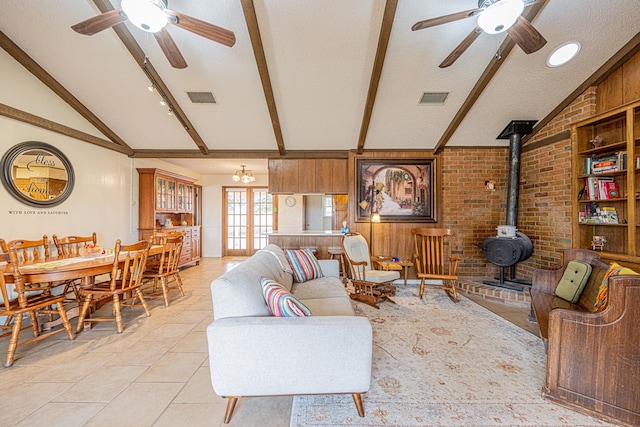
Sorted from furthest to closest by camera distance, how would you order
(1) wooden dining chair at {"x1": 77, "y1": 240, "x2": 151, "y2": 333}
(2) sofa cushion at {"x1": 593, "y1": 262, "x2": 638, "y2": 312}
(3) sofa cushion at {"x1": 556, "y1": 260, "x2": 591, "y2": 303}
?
(1) wooden dining chair at {"x1": 77, "y1": 240, "x2": 151, "y2": 333} < (3) sofa cushion at {"x1": 556, "y1": 260, "x2": 591, "y2": 303} < (2) sofa cushion at {"x1": 593, "y1": 262, "x2": 638, "y2": 312}

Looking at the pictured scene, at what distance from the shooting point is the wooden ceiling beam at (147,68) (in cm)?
284

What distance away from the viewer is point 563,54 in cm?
306

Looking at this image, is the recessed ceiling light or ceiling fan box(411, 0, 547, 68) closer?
ceiling fan box(411, 0, 547, 68)

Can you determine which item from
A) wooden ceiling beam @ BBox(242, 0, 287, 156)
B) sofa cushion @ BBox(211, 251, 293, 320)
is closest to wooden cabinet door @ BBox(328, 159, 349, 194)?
wooden ceiling beam @ BBox(242, 0, 287, 156)

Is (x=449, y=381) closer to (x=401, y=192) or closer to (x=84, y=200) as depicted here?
(x=401, y=192)

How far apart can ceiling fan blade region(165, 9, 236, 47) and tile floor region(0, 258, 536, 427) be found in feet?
9.08

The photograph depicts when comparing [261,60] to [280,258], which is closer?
[280,258]

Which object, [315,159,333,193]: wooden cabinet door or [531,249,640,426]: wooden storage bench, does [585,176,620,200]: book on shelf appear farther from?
[315,159,333,193]: wooden cabinet door

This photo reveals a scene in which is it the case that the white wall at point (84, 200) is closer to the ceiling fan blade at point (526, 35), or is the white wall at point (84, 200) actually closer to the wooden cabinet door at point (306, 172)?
the wooden cabinet door at point (306, 172)

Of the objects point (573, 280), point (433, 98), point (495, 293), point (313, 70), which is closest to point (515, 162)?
point (433, 98)

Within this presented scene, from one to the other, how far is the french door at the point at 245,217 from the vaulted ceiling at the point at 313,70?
3.34 meters

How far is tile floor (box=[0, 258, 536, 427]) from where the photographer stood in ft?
5.49

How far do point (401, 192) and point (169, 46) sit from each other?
399 cm

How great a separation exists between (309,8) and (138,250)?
10.7ft
